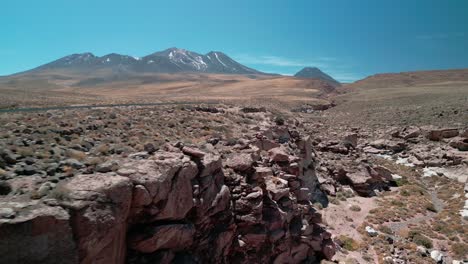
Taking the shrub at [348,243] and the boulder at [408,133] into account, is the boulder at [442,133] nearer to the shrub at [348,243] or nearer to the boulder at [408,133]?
the boulder at [408,133]

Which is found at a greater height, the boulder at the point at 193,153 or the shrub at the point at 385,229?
the boulder at the point at 193,153

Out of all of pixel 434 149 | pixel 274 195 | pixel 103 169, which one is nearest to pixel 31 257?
→ pixel 103 169

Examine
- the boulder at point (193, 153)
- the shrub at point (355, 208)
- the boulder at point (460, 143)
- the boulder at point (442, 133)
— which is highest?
the boulder at point (193, 153)

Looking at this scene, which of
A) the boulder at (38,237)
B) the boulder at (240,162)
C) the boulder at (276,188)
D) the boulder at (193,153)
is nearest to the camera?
the boulder at (38,237)

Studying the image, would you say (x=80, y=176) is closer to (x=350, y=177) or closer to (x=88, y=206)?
(x=88, y=206)

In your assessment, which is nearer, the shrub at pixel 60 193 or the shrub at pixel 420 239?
the shrub at pixel 60 193

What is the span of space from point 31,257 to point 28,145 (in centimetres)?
482

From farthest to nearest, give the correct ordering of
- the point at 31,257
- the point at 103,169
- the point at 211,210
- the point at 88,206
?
the point at 211,210 < the point at 103,169 < the point at 88,206 < the point at 31,257

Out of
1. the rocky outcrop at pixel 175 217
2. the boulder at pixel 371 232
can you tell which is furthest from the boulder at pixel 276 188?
the boulder at pixel 371 232

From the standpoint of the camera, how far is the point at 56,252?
531 cm

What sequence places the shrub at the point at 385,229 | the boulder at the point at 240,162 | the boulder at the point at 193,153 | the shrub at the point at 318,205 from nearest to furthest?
1. the boulder at the point at 193,153
2. the boulder at the point at 240,162
3. the shrub at the point at 385,229
4. the shrub at the point at 318,205

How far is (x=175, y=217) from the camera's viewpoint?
804 centimetres

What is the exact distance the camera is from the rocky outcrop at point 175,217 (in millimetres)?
5379

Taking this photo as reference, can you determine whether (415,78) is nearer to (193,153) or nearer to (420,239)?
(420,239)
